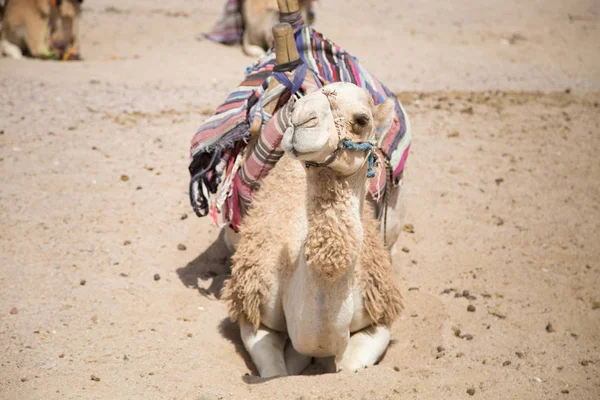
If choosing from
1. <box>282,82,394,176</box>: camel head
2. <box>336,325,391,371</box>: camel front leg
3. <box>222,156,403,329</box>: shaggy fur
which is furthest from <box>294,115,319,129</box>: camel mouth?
<box>336,325,391,371</box>: camel front leg

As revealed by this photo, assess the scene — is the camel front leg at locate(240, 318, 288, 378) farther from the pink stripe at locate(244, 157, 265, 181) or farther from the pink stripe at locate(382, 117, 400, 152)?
the pink stripe at locate(382, 117, 400, 152)

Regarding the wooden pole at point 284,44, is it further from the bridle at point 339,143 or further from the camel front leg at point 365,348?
the camel front leg at point 365,348

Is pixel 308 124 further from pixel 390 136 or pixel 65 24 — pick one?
pixel 65 24

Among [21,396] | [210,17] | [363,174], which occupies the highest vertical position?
[363,174]

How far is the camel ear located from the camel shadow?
1869 mm

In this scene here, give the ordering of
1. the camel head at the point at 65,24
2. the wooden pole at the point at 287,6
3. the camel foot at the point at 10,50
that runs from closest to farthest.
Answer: the wooden pole at the point at 287,6 → the camel foot at the point at 10,50 → the camel head at the point at 65,24

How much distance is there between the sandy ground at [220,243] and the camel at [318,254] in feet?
0.77

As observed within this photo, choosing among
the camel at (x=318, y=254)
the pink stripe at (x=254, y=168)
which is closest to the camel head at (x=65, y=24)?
the pink stripe at (x=254, y=168)

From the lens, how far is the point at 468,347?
163 inches

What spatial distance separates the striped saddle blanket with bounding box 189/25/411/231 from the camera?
414 centimetres

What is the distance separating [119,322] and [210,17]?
9.72m

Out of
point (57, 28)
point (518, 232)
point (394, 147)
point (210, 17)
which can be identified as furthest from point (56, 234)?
point (210, 17)

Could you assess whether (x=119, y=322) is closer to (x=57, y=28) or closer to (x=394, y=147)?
(x=394, y=147)

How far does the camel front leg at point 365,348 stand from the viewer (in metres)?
3.67
